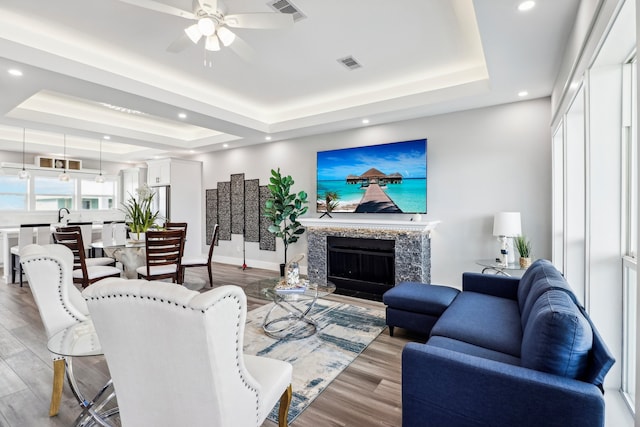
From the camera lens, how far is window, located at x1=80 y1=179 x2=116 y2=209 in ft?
28.5

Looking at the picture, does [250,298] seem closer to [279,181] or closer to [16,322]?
[279,181]

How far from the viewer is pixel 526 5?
216 centimetres

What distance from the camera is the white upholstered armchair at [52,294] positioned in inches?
76.7

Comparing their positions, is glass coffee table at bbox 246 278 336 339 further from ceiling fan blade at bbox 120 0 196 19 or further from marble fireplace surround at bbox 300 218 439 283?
ceiling fan blade at bbox 120 0 196 19

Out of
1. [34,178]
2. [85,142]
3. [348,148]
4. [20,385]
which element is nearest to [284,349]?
[20,385]

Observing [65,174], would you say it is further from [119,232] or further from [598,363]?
[598,363]

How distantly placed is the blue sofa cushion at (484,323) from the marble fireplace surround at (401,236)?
62.2 inches

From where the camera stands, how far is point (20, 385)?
229cm

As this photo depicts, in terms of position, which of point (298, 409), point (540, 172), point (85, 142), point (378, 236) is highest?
point (85, 142)

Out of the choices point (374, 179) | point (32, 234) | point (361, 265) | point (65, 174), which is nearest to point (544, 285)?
point (361, 265)

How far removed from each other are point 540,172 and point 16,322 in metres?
6.55

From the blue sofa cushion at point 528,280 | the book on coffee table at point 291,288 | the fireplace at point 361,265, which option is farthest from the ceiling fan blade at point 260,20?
the fireplace at point 361,265

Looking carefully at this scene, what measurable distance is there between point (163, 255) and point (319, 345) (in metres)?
2.52

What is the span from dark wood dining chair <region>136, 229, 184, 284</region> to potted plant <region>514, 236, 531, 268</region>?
4.37 meters
